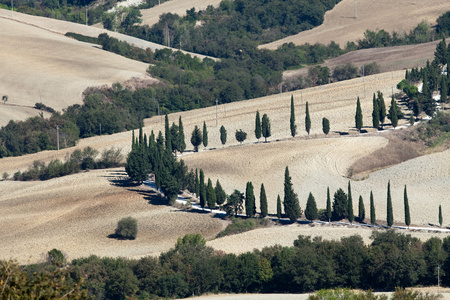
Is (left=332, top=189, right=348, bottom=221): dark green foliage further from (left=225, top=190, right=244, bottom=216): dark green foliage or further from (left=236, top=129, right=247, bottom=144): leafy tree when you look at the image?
(left=236, top=129, right=247, bottom=144): leafy tree

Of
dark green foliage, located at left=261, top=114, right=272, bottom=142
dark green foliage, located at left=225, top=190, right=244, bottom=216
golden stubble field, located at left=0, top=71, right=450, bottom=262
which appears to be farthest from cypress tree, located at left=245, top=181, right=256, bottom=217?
dark green foliage, located at left=261, top=114, right=272, bottom=142

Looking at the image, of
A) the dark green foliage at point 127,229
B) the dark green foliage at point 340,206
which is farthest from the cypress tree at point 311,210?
the dark green foliage at point 127,229

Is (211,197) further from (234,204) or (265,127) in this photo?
(265,127)

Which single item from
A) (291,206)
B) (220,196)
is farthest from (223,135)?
(291,206)

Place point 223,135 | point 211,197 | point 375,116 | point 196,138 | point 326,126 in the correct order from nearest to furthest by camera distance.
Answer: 1. point 211,197
2. point 375,116
3. point 326,126
4. point 196,138
5. point 223,135

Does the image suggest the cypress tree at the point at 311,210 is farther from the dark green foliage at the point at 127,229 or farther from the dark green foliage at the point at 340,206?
the dark green foliage at the point at 127,229
